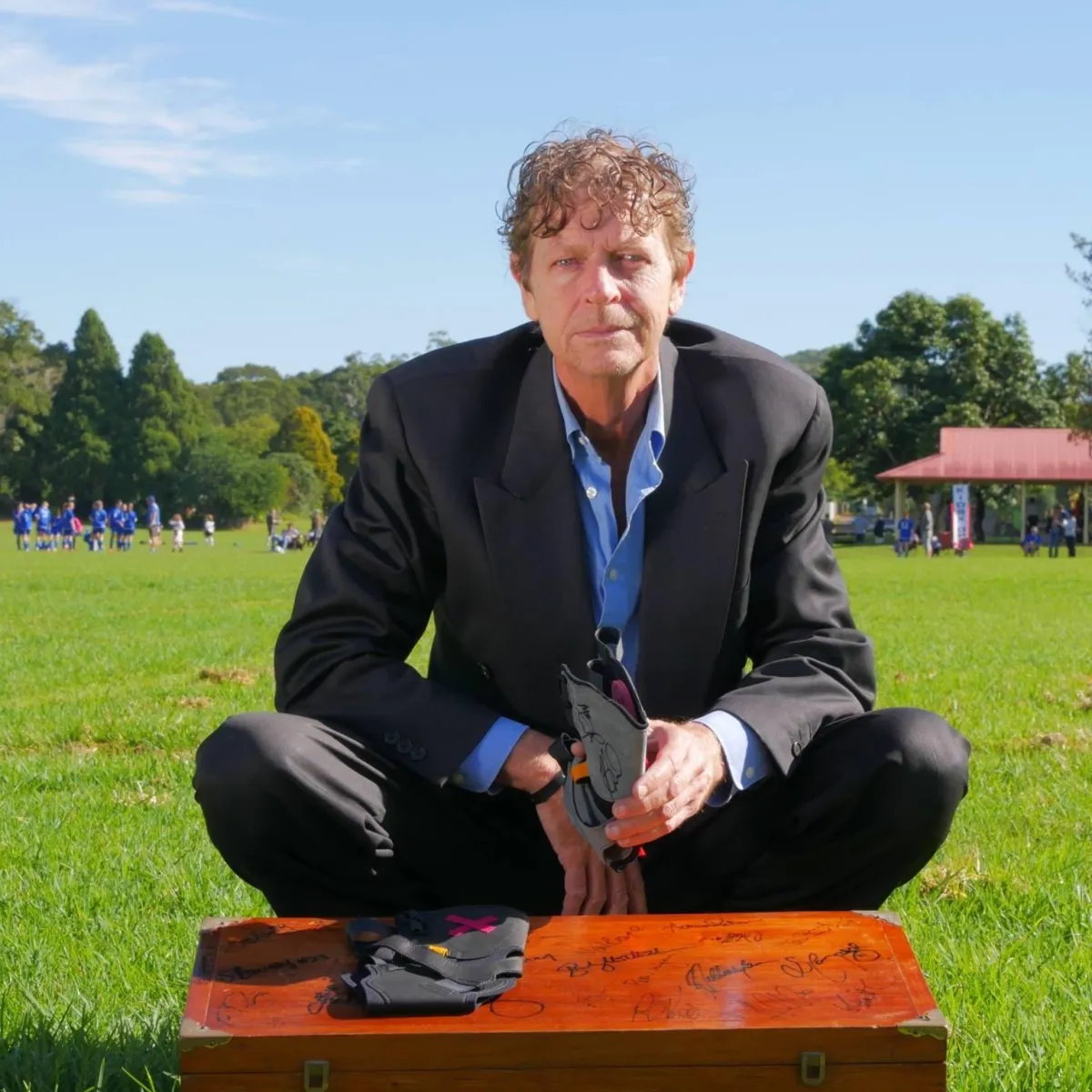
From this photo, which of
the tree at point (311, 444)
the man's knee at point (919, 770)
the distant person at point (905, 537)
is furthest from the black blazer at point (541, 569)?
the tree at point (311, 444)

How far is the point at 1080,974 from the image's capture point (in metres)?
3.56

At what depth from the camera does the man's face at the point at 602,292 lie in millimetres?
3281

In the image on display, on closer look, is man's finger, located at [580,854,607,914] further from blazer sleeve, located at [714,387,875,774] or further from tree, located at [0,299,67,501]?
tree, located at [0,299,67,501]

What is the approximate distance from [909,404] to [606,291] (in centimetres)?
7452

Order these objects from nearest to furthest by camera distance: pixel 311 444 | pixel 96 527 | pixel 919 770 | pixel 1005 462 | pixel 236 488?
pixel 919 770, pixel 96 527, pixel 1005 462, pixel 236 488, pixel 311 444

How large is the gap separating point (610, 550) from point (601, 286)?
21.9 inches

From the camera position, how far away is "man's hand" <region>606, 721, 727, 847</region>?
2.81 m

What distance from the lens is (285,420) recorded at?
99438mm

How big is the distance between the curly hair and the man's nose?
0.09m

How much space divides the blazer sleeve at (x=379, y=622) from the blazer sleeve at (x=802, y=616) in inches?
23.5
